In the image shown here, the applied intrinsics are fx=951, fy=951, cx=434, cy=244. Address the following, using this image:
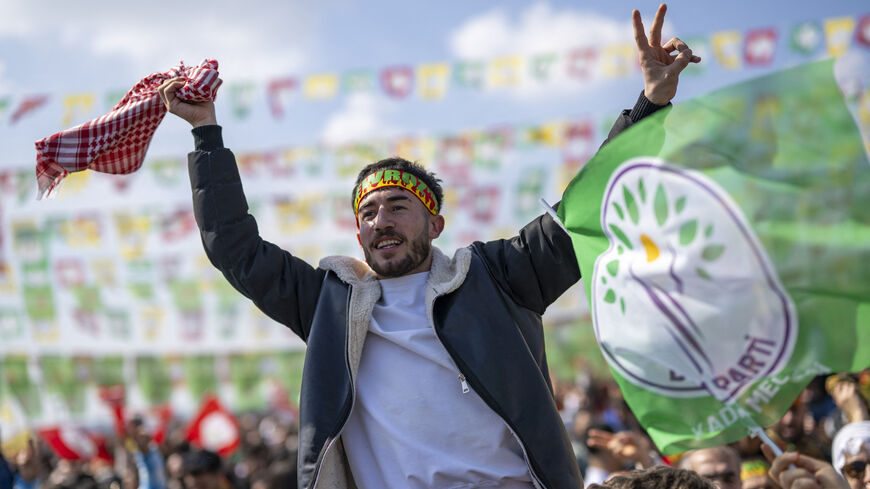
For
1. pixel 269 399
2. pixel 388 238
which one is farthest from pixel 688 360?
pixel 269 399

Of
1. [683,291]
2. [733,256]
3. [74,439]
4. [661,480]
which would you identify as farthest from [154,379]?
[661,480]

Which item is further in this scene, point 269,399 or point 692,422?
point 269,399

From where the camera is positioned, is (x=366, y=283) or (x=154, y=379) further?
(x=154, y=379)

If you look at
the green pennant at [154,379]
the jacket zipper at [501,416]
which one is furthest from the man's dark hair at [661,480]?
the green pennant at [154,379]

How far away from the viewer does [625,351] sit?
2992 mm

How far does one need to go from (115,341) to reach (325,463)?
36.1 ft

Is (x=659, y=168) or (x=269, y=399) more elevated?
(x=659, y=168)

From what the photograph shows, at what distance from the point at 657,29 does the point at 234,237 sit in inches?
59.9

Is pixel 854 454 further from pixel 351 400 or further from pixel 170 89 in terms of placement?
pixel 170 89

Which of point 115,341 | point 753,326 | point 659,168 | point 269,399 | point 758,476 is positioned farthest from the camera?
point 269,399

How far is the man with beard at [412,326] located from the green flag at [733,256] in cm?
20

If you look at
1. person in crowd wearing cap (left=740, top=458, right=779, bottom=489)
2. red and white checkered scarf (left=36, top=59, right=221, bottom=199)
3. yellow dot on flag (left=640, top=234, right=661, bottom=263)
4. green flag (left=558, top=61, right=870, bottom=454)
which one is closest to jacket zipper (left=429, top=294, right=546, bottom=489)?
green flag (left=558, top=61, right=870, bottom=454)

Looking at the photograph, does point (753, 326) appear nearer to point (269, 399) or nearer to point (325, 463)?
Result: point (325, 463)

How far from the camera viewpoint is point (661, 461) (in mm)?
5668
